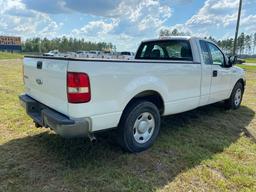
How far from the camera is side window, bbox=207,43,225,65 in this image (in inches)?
213

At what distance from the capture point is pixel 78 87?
3.00m

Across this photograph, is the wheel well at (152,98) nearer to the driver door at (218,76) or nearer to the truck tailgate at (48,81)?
the truck tailgate at (48,81)

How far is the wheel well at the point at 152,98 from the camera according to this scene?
3.86 meters

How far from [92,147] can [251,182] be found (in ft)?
7.83

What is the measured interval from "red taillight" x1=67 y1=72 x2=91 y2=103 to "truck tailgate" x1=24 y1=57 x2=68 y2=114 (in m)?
0.10

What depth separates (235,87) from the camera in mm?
6539

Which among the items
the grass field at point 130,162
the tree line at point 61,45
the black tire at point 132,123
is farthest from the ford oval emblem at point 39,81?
the tree line at point 61,45

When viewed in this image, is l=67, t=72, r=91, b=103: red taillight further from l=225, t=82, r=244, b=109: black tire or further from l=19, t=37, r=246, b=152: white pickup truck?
l=225, t=82, r=244, b=109: black tire

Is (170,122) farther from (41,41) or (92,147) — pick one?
(41,41)

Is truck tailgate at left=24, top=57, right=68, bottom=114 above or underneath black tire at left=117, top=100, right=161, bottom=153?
above

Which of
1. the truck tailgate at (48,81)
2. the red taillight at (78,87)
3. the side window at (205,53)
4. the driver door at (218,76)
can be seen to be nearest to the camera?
the red taillight at (78,87)

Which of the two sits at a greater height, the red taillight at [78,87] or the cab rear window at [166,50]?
the cab rear window at [166,50]

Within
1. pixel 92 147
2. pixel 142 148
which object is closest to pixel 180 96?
pixel 142 148

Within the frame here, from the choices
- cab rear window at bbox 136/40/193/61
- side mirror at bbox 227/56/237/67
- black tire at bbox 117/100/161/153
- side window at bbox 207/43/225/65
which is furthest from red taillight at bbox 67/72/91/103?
side mirror at bbox 227/56/237/67
